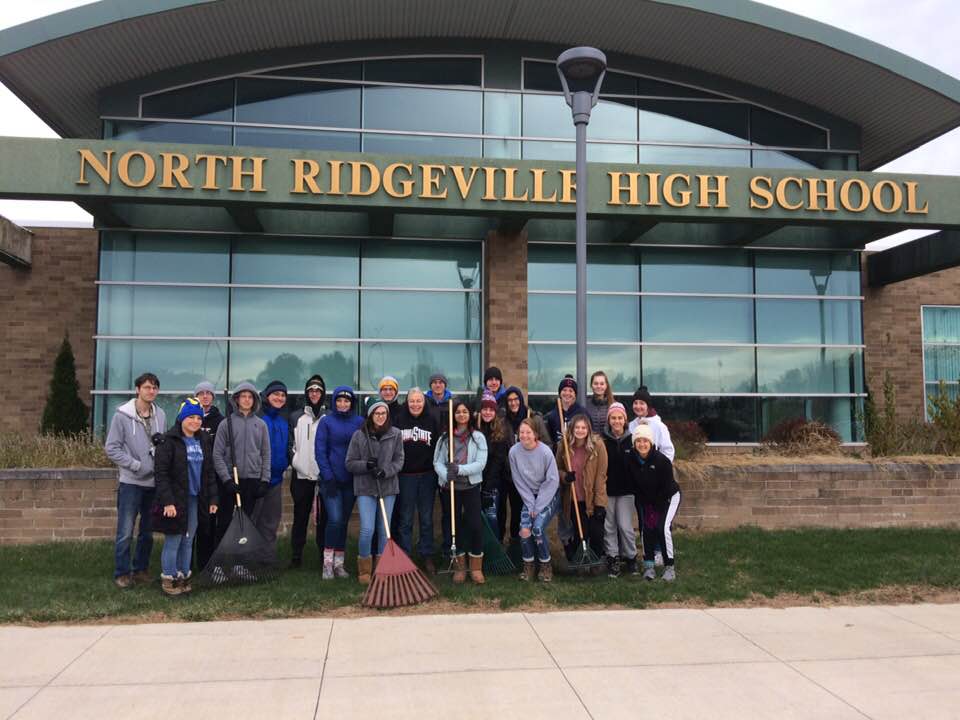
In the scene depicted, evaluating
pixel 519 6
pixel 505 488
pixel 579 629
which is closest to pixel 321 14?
pixel 519 6

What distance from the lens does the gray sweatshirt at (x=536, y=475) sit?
6.53 meters

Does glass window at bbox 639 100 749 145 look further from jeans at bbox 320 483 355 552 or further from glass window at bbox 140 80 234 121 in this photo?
jeans at bbox 320 483 355 552

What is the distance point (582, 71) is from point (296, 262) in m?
6.26

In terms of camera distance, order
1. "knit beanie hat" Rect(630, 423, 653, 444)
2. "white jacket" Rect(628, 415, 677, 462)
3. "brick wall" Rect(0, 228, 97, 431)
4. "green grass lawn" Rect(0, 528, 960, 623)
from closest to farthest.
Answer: "green grass lawn" Rect(0, 528, 960, 623)
"knit beanie hat" Rect(630, 423, 653, 444)
"white jacket" Rect(628, 415, 677, 462)
"brick wall" Rect(0, 228, 97, 431)

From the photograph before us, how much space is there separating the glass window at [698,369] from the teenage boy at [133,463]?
8405 mm

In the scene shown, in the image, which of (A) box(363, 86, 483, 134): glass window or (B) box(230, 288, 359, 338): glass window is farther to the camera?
(A) box(363, 86, 483, 134): glass window

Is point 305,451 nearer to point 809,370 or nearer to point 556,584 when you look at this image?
point 556,584

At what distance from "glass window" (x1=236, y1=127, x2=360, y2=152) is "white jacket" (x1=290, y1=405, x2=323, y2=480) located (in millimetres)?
6938

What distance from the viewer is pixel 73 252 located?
1338 cm

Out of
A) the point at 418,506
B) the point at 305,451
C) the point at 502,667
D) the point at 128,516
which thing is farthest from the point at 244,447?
the point at 502,667

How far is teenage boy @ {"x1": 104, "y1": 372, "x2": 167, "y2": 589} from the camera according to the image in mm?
6234

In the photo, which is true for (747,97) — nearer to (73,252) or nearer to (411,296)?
(411,296)

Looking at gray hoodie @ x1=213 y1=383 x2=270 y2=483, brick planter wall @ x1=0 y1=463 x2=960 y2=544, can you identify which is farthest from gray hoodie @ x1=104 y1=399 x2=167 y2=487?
brick planter wall @ x1=0 y1=463 x2=960 y2=544

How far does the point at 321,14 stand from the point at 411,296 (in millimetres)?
4679
